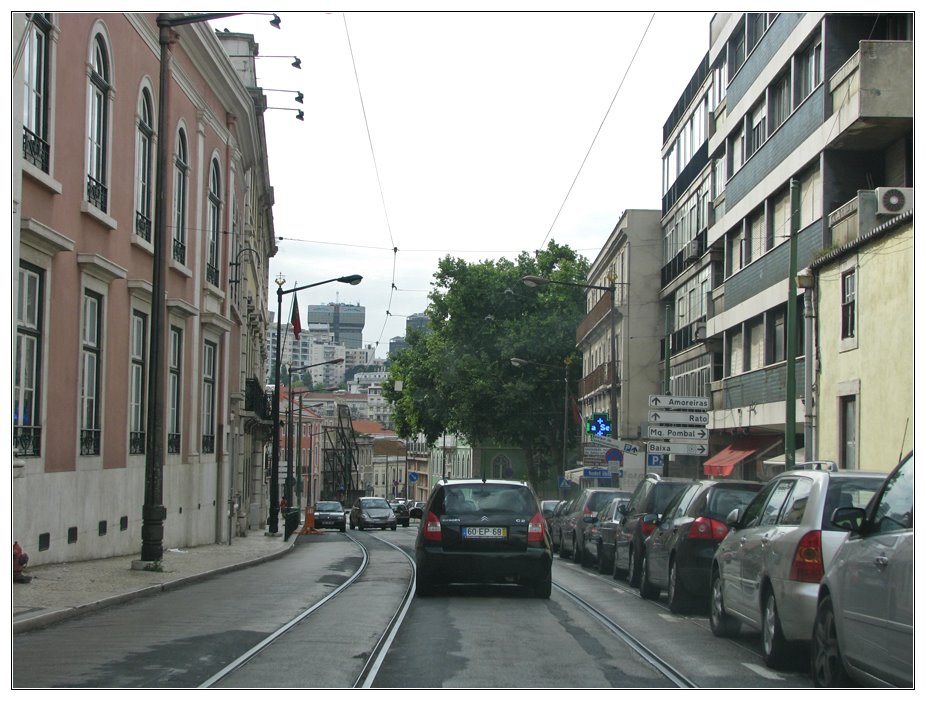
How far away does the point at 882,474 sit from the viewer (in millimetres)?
9336

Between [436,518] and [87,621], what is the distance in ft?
15.1

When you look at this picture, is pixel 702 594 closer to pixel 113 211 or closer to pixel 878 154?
pixel 113 211

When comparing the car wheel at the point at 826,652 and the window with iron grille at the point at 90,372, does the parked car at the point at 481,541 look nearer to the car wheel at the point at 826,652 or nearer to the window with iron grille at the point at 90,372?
the car wheel at the point at 826,652

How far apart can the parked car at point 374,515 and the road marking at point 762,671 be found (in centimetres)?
4590

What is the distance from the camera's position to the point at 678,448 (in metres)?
29.0

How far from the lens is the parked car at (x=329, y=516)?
55.1 metres

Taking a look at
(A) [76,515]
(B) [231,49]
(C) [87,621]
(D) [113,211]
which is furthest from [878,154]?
(B) [231,49]

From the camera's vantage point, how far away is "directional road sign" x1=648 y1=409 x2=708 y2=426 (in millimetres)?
28219

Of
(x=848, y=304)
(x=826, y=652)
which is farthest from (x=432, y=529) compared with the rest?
(x=848, y=304)

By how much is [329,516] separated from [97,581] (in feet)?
129

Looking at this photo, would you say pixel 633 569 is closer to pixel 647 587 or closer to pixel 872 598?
pixel 647 587

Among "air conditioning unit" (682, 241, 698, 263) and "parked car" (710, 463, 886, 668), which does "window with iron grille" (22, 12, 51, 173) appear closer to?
"parked car" (710, 463, 886, 668)

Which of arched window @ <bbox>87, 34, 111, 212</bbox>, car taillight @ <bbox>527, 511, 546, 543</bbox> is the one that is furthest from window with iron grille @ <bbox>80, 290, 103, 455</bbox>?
car taillight @ <bbox>527, 511, 546, 543</bbox>

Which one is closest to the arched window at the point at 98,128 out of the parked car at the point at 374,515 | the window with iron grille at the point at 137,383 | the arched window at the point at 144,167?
the arched window at the point at 144,167
